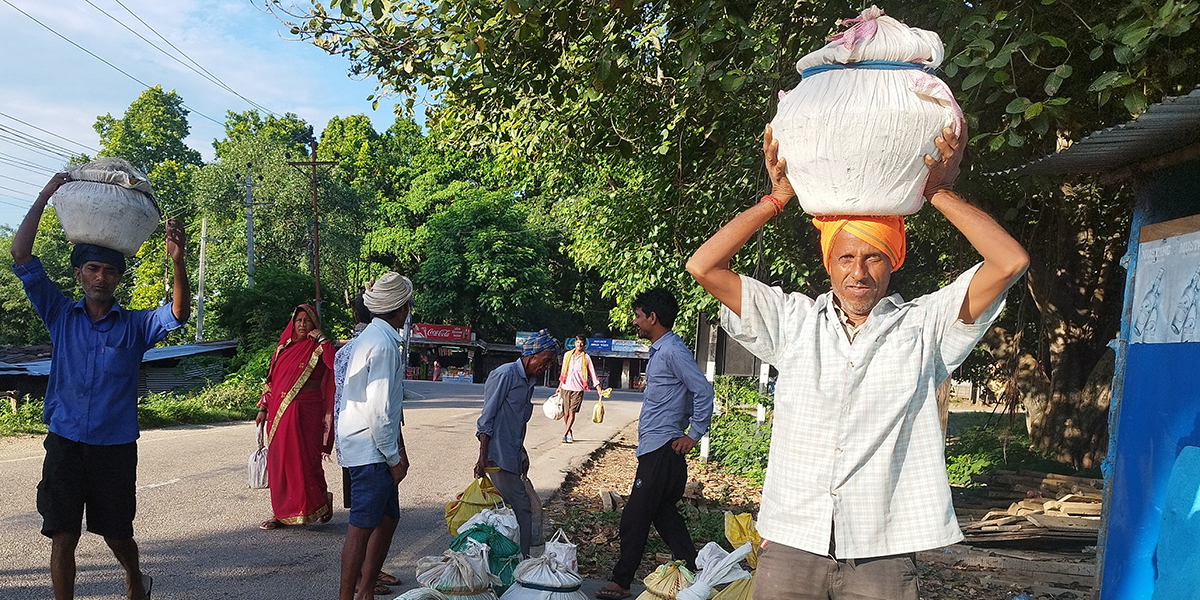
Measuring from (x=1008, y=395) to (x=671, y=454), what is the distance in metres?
8.90

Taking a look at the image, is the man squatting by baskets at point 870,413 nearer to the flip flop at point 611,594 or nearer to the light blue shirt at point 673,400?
the light blue shirt at point 673,400

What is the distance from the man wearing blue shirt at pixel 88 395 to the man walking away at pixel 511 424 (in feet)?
7.47

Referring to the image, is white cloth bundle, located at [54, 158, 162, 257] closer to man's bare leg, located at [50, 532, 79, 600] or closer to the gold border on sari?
man's bare leg, located at [50, 532, 79, 600]

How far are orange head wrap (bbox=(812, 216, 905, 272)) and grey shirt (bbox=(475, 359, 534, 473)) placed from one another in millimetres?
3612

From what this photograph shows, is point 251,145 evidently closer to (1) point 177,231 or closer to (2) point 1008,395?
(2) point 1008,395

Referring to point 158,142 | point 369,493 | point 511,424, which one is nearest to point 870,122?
point 369,493

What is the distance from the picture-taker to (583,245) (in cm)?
2034

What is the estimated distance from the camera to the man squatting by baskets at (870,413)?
2.80 meters

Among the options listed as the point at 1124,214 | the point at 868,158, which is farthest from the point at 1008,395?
the point at 868,158

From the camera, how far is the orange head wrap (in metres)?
2.89

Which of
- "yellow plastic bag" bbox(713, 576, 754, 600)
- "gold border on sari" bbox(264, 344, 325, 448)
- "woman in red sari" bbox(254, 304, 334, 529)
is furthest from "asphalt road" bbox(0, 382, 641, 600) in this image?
"yellow plastic bag" bbox(713, 576, 754, 600)

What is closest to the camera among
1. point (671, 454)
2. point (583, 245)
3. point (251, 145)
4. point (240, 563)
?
point (671, 454)

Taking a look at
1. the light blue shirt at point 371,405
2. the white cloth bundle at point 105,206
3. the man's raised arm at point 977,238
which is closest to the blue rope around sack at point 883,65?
the man's raised arm at point 977,238

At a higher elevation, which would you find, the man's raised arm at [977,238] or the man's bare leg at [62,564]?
the man's raised arm at [977,238]
